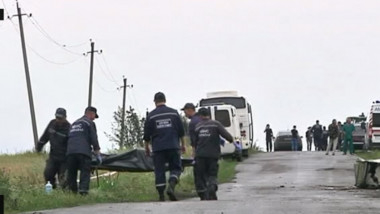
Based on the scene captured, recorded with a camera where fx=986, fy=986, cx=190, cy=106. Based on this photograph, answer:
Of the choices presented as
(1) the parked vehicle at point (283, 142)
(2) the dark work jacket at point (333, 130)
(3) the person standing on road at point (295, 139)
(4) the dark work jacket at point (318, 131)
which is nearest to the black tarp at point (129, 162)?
(2) the dark work jacket at point (333, 130)

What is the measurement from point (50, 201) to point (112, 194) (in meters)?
2.33

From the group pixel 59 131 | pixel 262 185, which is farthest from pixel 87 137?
pixel 262 185

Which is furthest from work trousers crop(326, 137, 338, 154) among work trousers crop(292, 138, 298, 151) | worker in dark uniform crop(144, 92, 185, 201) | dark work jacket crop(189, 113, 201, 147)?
worker in dark uniform crop(144, 92, 185, 201)

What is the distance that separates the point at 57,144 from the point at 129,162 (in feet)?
5.46

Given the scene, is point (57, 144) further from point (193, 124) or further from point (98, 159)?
point (193, 124)

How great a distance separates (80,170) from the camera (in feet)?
57.2

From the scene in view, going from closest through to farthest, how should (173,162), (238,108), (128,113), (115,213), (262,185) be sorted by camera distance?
1. (115,213)
2. (173,162)
3. (262,185)
4. (238,108)
5. (128,113)

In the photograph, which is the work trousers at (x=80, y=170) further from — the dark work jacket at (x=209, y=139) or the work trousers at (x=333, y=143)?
the work trousers at (x=333, y=143)

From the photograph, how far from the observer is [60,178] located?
1816 cm

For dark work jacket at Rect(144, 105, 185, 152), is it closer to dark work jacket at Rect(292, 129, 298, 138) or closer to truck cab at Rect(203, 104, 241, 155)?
truck cab at Rect(203, 104, 241, 155)

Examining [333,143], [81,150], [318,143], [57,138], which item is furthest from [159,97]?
[318,143]

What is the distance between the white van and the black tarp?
27720mm

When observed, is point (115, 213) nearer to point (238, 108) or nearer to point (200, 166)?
point (200, 166)

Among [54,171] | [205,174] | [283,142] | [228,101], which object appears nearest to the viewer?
[205,174]
